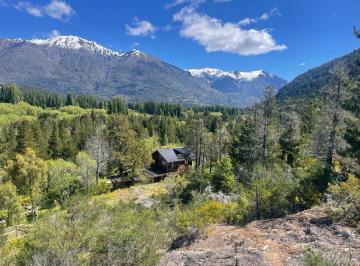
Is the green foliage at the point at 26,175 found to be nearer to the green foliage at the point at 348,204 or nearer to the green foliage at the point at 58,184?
the green foliage at the point at 58,184

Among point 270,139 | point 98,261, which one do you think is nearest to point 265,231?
point 98,261

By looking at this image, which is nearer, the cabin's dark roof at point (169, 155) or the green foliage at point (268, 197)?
the green foliage at point (268, 197)

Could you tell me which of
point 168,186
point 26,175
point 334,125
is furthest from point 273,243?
point 26,175

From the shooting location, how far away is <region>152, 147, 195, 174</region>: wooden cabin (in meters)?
67.8

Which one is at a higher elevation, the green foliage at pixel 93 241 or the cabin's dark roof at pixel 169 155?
the green foliage at pixel 93 241

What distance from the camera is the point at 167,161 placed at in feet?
220

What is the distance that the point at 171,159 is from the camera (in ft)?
224

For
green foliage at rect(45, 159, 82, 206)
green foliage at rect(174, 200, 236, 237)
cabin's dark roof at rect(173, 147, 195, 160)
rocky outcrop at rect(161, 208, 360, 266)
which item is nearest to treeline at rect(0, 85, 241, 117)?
cabin's dark roof at rect(173, 147, 195, 160)

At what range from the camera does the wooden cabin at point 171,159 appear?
67.8m

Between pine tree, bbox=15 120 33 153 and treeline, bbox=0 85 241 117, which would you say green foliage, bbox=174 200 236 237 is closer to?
pine tree, bbox=15 120 33 153

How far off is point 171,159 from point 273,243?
52.2 metres

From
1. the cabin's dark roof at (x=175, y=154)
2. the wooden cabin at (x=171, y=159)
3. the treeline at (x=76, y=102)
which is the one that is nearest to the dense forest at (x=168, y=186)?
the cabin's dark roof at (x=175, y=154)

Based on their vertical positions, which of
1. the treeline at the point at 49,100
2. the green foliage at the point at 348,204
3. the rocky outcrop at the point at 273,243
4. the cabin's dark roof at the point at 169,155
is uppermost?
the treeline at the point at 49,100

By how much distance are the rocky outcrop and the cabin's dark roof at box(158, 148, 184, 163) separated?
4847cm
